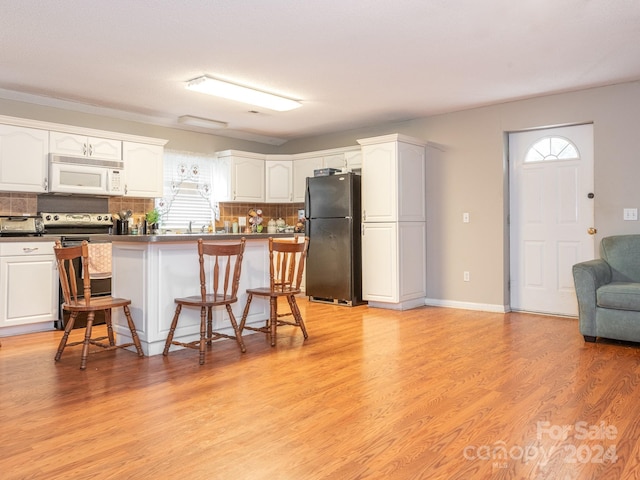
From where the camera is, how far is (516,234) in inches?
214

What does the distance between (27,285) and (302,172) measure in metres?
3.82

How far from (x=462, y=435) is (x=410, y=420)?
264 mm

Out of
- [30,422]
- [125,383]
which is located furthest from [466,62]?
[30,422]

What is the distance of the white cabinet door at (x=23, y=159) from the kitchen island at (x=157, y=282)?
5.27ft

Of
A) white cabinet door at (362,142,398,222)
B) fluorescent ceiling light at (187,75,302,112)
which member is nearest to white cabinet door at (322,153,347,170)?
white cabinet door at (362,142,398,222)

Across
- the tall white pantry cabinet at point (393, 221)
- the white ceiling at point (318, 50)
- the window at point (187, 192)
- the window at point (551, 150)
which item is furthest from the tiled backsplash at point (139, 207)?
the window at point (551, 150)

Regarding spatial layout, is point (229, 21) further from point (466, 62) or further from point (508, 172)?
point (508, 172)

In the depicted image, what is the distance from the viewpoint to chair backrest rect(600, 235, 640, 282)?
13.9 feet

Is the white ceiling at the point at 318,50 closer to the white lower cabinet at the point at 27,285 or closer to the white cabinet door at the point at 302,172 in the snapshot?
the white cabinet door at the point at 302,172

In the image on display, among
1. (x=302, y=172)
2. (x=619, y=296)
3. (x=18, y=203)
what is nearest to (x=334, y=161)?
(x=302, y=172)

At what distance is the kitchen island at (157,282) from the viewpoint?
352 centimetres

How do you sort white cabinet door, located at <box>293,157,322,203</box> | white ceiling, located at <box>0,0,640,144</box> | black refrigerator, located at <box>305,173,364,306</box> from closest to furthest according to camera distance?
white ceiling, located at <box>0,0,640,144</box> → black refrigerator, located at <box>305,173,364,306</box> → white cabinet door, located at <box>293,157,322,203</box>

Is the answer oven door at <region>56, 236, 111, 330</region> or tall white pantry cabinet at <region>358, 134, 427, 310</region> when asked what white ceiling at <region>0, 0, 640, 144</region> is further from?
oven door at <region>56, 236, 111, 330</region>

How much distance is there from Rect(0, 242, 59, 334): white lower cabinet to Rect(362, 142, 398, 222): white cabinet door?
340cm
